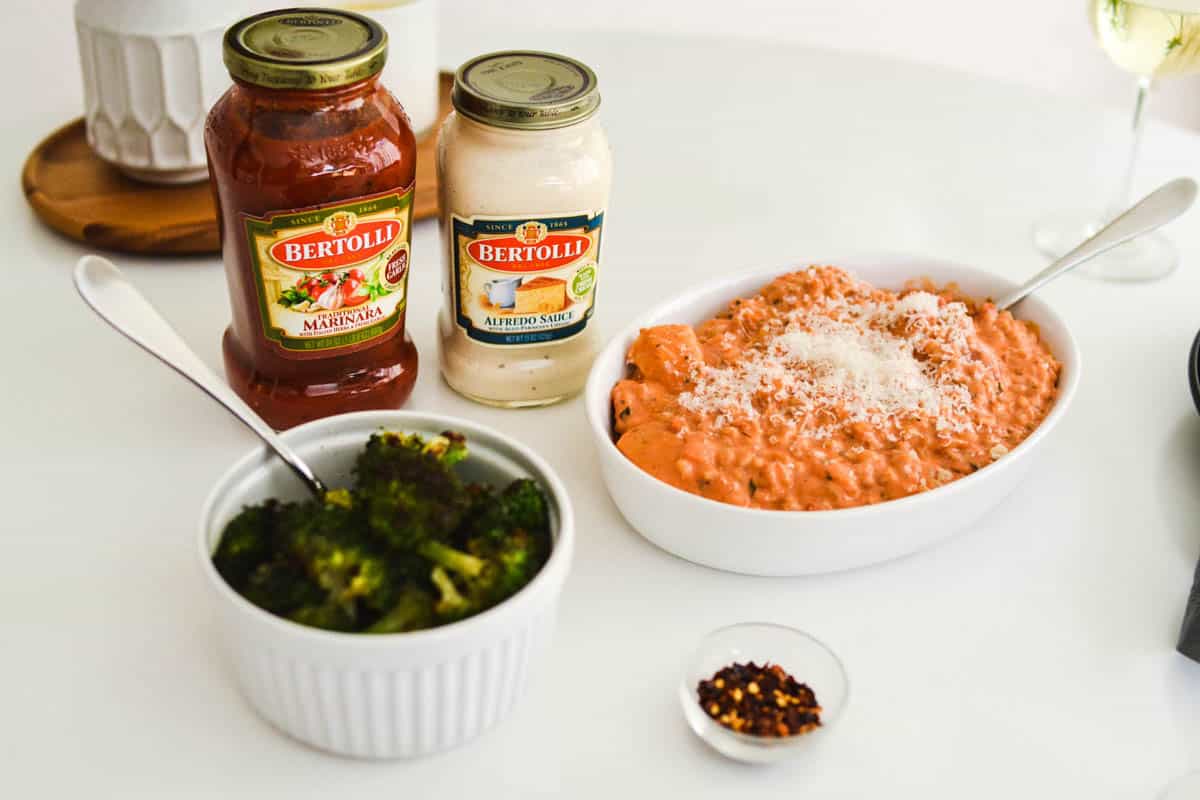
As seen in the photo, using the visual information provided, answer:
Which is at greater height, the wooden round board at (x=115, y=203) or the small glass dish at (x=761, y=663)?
the small glass dish at (x=761, y=663)

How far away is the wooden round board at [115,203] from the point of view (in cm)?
172

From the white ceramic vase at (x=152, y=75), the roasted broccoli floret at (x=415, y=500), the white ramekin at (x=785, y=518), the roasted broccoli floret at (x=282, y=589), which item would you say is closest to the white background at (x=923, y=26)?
the white ceramic vase at (x=152, y=75)

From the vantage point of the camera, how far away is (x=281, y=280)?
1310 millimetres

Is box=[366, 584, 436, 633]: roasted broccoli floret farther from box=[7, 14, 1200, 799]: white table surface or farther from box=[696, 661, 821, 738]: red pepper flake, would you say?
box=[696, 661, 821, 738]: red pepper flake

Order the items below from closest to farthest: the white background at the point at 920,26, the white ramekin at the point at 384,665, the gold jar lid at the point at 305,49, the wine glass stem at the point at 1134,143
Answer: the white ramekin at the point at 384,665 < the gold jar lid at the point at 305,49 < the wine glass stem at the point at 1134,143 < the white background at the point at 920,26

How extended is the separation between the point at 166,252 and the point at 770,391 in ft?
2.94

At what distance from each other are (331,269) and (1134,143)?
125cm

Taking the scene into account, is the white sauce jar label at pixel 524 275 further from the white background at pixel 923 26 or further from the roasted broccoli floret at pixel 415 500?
the white background at pixel 923 26

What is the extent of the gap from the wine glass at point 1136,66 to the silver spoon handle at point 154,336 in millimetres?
1223

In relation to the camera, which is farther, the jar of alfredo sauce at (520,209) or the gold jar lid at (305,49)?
the jar of alfredo sauce at (520,209)

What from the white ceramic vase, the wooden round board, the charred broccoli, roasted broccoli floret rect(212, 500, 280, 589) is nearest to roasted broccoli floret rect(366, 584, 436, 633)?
the charred broccoli

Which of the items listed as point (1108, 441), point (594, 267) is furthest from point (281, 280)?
point (1108, 441)

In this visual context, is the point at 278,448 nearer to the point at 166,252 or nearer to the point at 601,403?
the point at 601,403

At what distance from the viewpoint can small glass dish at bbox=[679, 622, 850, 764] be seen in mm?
1062
